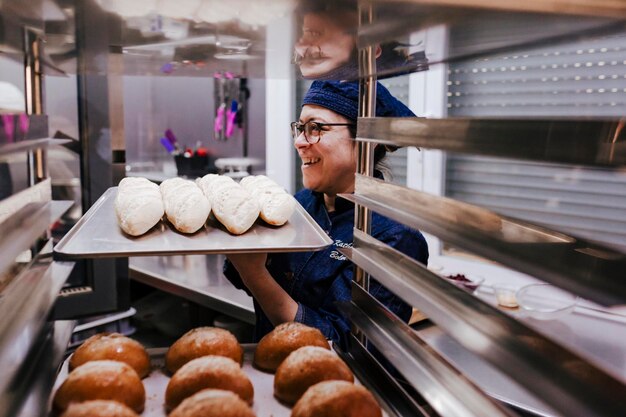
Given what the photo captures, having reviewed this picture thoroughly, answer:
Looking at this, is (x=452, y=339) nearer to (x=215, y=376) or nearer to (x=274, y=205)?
(x=274, y=205)

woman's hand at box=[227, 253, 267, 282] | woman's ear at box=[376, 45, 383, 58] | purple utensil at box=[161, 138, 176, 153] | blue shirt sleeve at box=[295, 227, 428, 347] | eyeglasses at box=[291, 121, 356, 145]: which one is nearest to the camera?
woman's ear at box=[376, 45, 383, 58]

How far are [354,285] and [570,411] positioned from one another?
67cm

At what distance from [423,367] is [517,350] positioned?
26 cm

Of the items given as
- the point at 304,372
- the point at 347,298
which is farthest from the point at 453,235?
the point at 347,298

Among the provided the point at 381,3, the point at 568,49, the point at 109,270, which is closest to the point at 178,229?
the point at 381,3

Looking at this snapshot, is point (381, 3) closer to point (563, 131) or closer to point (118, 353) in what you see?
point (563, 131)

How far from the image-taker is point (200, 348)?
0.99 metres

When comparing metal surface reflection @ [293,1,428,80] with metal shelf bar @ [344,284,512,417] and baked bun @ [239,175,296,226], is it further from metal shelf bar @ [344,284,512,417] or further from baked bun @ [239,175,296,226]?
metal shelf bar @ [344,284,512,417]

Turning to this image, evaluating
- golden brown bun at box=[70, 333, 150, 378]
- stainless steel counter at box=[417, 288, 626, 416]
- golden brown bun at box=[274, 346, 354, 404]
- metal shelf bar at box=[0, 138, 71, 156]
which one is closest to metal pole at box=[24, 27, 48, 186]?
metal shelf bar at box=[0, 138, 71, 156]

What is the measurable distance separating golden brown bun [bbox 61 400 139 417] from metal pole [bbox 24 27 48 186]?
0.54 meters

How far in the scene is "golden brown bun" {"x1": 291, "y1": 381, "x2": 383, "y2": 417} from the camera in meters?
0.77

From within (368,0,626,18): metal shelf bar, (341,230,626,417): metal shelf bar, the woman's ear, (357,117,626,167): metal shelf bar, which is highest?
the woman's ear

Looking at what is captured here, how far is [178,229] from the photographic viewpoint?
1.11 metres

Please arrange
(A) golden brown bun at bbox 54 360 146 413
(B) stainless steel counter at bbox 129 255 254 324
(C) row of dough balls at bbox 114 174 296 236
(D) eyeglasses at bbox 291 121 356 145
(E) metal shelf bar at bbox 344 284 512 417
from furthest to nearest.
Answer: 1. (B) stainless steel counter at bbox 129 255 254 324
2. (D) eyeglasses at bbox 291 121 356 145
3. (C) row of dough balls at bbox 114 174 296 236
4. (A) golden brown bun at bbox 54 360 146 413
5. (E) metal shelf bar at bbox 344 284 512 417
